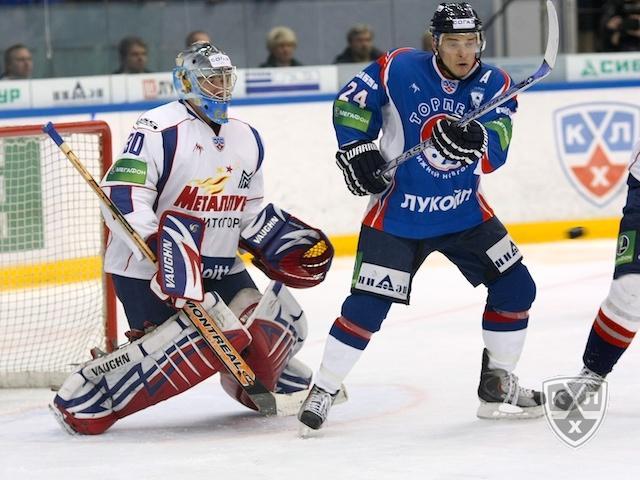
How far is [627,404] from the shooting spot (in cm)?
355

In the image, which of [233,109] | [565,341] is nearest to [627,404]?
[565,341]

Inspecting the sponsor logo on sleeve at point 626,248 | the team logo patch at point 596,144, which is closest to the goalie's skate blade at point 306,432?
the sponsor logo on sleeve at point 626,248

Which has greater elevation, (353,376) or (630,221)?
(630,221)

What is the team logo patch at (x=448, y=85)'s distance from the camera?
3328mm

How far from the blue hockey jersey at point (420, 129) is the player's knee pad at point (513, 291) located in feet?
0.51

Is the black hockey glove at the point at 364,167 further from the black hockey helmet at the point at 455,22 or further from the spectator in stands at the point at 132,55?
the spectator in stands at the point at 132,55

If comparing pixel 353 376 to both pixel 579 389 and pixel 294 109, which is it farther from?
pixel 294 109

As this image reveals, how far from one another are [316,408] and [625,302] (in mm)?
765

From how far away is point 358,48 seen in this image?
7.32m

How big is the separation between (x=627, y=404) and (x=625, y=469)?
0.71 meters

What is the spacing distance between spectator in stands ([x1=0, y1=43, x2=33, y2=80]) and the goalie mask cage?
1.13 metres

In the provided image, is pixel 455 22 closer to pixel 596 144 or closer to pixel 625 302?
pixel 625 302

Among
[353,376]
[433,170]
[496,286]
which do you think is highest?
[433,170]

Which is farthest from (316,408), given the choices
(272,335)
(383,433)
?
(272,335)
